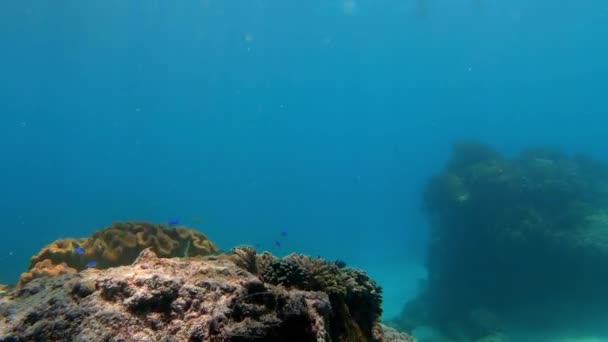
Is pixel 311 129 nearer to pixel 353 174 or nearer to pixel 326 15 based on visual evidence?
pixel 353 174

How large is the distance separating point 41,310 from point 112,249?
5.25 m

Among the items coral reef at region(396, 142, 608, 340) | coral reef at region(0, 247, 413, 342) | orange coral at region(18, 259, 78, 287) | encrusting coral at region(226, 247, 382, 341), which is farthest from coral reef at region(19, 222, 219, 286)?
coral reef at region(396, 142, 608, 340)

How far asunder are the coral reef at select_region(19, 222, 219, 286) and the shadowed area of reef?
4.10 m

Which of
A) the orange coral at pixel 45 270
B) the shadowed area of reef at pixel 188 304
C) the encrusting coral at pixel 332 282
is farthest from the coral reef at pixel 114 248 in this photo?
the encrusting coral at pixel 332 282

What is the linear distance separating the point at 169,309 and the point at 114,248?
19.3 ft

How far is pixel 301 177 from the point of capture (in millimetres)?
150750

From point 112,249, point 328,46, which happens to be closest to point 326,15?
point 328,46

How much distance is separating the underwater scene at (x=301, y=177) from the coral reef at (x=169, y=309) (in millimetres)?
17

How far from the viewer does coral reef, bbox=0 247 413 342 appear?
2566 millimetres

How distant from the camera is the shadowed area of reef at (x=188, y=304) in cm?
259

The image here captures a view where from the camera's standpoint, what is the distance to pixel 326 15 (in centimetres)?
7781

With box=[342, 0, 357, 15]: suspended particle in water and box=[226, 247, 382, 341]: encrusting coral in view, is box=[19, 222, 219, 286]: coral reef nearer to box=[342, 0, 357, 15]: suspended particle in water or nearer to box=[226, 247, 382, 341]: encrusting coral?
box=[226, 247, 382, 341]: encrusting coral

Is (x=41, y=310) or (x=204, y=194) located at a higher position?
Answer: (x=204, y=194)

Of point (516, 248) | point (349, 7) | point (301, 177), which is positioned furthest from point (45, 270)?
point (301, 177)
